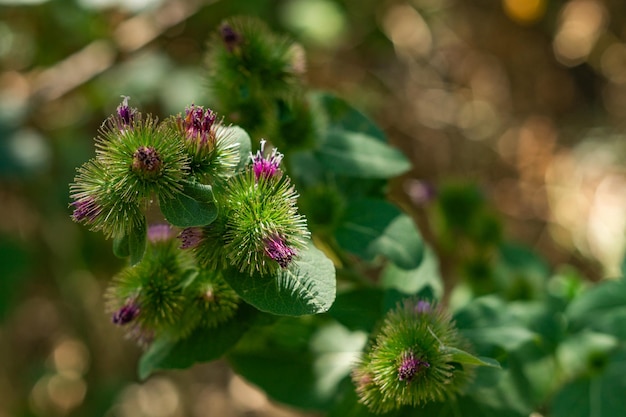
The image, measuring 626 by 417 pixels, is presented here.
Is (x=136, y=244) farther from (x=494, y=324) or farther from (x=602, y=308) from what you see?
(x=602, y=308)

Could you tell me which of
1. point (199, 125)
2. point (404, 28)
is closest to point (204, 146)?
point (199, 125)

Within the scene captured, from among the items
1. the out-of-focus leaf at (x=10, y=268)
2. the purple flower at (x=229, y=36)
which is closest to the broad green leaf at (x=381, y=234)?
the purple flower at (x=229, y=36)

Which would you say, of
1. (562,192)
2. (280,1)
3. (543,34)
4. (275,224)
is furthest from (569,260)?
(275,224)

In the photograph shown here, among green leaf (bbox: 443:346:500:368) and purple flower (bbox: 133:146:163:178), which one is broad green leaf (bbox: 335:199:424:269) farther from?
purple flower (bbox: 133:146:163:178)

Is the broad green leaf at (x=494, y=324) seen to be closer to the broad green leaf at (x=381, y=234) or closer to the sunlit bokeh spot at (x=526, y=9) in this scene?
the broad green leaf at (x=381, y=234)

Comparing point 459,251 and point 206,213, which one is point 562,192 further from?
point 206,213

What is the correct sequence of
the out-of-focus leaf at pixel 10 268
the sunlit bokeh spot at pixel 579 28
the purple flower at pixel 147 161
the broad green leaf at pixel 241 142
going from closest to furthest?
the purple flower at pixel 147 161, the broad green leaf at pixel 241 142, the out-of-focus leaf at pixel 10 268, the sunlit bokeh spot at pixel 579 28
